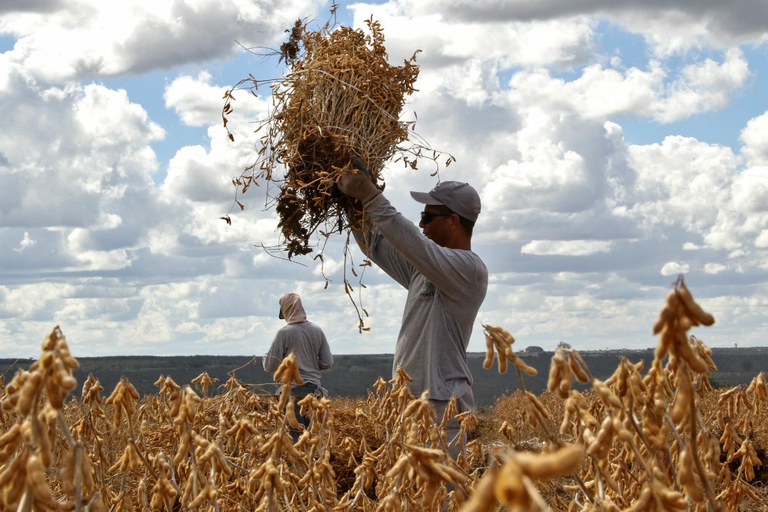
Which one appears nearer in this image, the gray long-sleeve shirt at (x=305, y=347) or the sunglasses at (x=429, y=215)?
the sunglasses at (x=429, y=215)

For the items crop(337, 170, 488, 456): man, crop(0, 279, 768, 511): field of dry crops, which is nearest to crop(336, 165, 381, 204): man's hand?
crop(337, 170, 488, 456): man

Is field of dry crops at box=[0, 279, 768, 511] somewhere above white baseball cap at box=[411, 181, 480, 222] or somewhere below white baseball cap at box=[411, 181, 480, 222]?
below

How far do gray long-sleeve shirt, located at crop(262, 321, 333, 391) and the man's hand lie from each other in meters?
4.63

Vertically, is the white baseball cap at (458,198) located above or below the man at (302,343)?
above

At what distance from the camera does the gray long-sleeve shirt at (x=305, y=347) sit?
8.53 m

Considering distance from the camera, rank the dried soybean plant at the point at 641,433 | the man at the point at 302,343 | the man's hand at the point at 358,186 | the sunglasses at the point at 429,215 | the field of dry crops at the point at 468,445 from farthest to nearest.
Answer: the man at the point at 302,343 < the sunglasses at the point at 429,215 < the man's hand at the point at 358,186 < the field of dry crops at the point at 468,445 < the dried soybean plant at the point at 641,433

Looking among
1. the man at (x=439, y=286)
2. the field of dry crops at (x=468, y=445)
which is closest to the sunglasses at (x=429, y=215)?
the man at (x=439, y=286)

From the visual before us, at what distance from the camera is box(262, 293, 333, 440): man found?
28.0 feet

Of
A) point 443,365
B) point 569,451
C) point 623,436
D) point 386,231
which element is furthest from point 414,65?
point 569,451

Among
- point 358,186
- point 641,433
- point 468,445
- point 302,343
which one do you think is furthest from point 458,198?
point 302,343

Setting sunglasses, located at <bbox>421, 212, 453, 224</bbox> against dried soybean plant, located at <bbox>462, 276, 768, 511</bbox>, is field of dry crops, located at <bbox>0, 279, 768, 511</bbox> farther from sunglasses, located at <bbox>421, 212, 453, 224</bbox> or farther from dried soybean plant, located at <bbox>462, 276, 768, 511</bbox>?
sunglasses, located at <bbox>421, 212, 453, 224</bbox>

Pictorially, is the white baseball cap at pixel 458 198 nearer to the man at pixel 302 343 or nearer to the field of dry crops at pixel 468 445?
the field of dry crops at pixel 468 445

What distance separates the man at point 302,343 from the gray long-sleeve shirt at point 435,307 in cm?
473

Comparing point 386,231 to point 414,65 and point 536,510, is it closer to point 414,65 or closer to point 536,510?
point 414,65
